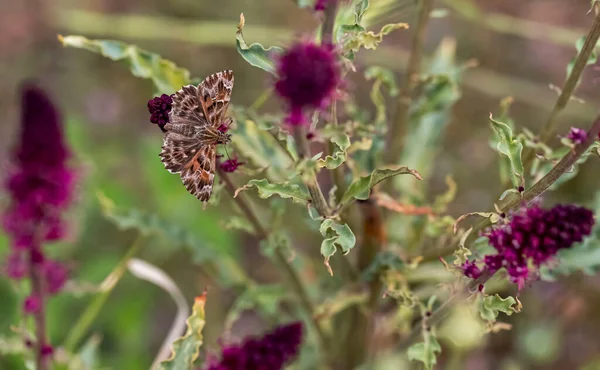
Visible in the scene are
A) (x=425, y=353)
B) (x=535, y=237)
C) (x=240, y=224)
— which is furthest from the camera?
(x=240, y=224)

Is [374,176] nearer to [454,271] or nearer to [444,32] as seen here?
[454,271]

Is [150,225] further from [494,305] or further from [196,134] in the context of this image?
[494,305]

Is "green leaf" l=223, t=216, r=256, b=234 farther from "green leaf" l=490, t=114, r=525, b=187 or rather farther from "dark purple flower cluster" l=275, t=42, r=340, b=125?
"green leaf" l=490, t=114, r=525, b=187

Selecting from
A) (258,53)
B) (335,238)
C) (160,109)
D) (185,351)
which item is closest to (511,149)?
(335,238)

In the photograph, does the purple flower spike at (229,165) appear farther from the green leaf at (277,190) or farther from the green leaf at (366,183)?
the green leaf at (366,183)

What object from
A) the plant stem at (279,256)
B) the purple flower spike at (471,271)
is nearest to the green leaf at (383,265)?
the plant stem at (279,256)

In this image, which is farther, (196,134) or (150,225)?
(150,225)
